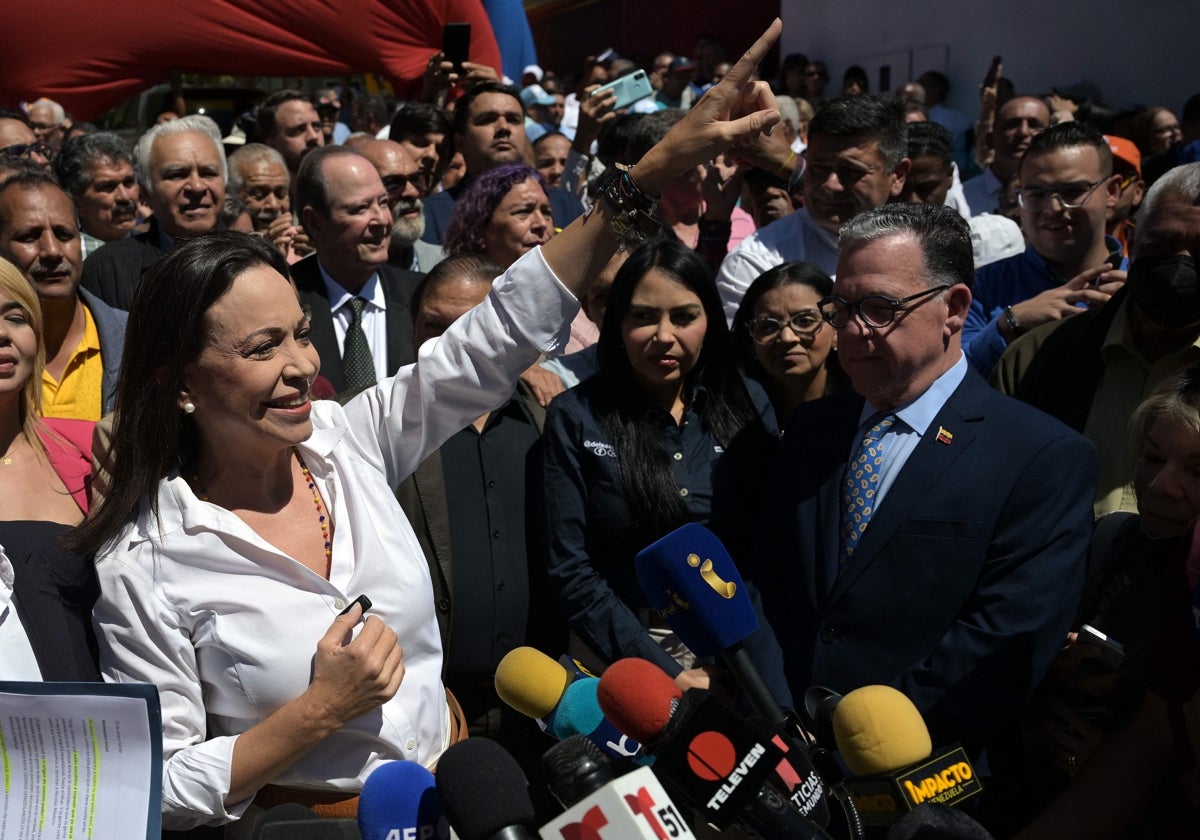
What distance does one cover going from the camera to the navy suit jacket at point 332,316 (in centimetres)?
462

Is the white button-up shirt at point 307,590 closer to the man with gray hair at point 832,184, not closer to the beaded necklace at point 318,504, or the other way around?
the beaded necklace at point 318,504

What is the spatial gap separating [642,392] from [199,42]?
23.4 feet

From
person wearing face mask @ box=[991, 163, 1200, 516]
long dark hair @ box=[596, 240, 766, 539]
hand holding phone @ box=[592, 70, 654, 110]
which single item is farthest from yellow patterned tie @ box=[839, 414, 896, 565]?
hand holding phone @ box=[592, 70, 654, 110]

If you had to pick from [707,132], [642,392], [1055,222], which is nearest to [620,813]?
[707,132]

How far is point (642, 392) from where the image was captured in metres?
3.64

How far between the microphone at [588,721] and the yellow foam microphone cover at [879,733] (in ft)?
1.30

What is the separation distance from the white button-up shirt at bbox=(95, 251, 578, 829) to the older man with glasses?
30.9 inches

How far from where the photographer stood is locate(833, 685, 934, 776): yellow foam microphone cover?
71.1 inches

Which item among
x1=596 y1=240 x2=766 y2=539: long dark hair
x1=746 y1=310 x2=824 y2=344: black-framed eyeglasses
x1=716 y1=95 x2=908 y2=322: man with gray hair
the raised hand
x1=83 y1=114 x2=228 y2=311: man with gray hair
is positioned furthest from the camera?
x1=83 y1=114 x2=228 y2=311: man with gray hair

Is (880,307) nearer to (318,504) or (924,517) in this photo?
(924,517)

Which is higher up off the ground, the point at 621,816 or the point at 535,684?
the point at 621,816

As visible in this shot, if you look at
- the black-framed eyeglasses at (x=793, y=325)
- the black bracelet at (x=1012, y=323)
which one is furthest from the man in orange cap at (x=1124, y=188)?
the black-framed eyeglasses at (x=793, y=325)

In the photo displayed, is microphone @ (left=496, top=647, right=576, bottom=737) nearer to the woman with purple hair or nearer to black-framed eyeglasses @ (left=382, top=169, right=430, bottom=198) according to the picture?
the woman with purple hair

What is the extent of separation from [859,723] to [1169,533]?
49.0 inches
